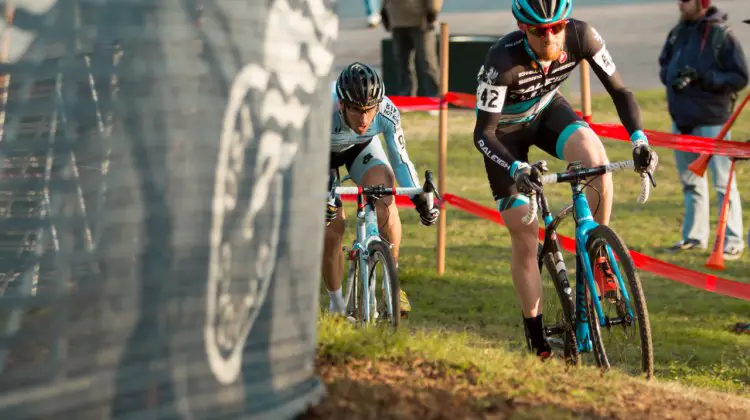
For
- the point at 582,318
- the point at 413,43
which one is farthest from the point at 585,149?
the point at 413,43

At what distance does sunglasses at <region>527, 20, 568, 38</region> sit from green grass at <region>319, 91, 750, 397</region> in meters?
1.63

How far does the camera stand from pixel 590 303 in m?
6.85

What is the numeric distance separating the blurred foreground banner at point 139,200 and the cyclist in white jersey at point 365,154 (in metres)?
3.39

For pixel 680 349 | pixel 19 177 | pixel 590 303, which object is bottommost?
pixel 680 349

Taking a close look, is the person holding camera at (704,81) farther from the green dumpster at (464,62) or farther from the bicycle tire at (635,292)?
the green dumpster at (464,62)

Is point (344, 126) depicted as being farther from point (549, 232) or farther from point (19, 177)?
point (19, 177)

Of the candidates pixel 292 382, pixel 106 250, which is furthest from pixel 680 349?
pixel 106 250

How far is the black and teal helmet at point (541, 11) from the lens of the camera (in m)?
6.81

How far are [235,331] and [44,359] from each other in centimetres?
69

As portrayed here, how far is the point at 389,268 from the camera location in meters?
7.61

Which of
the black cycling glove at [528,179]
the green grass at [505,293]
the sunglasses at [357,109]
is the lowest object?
the green grass at [505,293]

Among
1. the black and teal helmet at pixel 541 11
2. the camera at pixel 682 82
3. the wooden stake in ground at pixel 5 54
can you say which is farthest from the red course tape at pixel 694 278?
the wooden stake in ground at pixel 5 54

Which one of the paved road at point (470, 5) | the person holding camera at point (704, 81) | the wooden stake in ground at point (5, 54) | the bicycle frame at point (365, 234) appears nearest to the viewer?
the wooden stake in ground at point (5, 54)

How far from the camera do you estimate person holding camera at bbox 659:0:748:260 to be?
11344 mm
